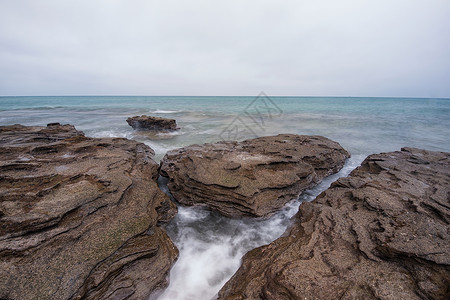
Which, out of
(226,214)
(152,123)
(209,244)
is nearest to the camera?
(209,244)

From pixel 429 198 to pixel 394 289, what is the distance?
3027 mm

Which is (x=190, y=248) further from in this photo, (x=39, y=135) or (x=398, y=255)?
(x=39, y=135)

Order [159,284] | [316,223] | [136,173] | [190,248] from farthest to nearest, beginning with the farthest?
[136,173]
[190,248]
[316,223]
[159,284]

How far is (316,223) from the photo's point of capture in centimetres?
396

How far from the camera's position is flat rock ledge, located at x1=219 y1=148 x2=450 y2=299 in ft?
8.51

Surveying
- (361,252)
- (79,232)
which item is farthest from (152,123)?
(361,252)

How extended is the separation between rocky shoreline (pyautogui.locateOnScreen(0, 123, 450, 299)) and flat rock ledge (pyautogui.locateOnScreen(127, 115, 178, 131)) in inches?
355

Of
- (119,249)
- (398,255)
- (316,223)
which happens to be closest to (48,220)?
(119,249)

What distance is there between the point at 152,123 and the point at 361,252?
48.6ft

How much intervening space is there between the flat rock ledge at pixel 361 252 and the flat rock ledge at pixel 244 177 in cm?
97

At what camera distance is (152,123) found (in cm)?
1547

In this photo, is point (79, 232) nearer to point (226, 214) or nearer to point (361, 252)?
point (226, 214)

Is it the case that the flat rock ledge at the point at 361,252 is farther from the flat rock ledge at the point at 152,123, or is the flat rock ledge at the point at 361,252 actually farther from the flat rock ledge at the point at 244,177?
the flat rock ledge at the point at 152,123

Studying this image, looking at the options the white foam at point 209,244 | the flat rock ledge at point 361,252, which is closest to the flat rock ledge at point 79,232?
the white foam at point 209,244
